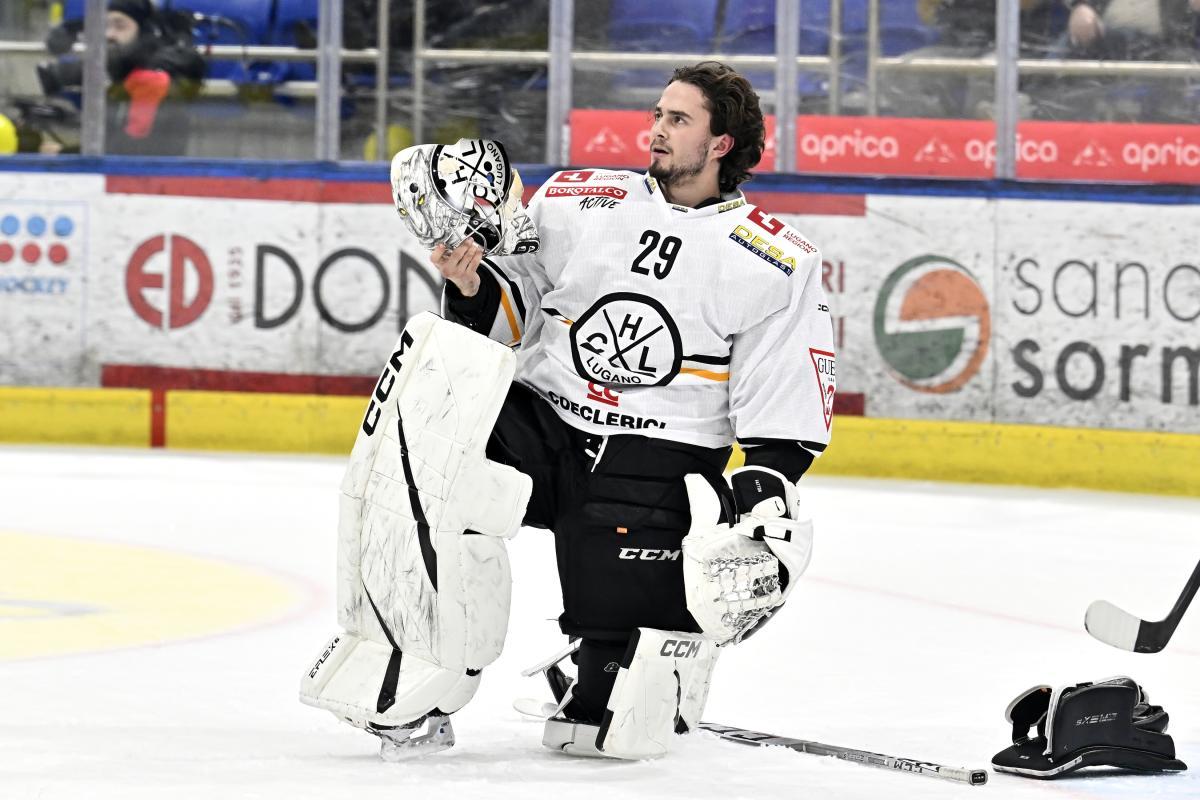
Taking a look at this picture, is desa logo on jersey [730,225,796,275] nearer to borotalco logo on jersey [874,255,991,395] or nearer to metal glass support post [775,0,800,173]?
borotalco logo on jersey [874,255,991,395]

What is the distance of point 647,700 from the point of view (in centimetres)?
277

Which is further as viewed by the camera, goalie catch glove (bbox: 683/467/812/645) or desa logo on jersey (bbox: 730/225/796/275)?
desa logo on jersey (bbox: 730/225/796/275)

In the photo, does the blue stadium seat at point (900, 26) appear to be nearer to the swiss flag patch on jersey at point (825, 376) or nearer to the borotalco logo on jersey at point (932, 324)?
the borotalco logo on jersey at point (932, 324)

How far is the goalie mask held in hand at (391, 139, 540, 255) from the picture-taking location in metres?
2.76

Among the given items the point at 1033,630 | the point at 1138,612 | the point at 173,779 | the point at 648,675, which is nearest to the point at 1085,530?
the point at 1138,612

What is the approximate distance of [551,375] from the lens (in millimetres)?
2973

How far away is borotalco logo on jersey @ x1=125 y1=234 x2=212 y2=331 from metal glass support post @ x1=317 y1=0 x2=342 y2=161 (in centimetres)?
61

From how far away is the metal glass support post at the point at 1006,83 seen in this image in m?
6.96

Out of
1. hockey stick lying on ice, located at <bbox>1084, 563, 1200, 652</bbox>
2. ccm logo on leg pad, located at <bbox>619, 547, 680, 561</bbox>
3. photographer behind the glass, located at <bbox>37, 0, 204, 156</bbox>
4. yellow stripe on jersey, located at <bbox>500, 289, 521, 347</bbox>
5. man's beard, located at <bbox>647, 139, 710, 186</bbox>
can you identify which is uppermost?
photographer behind the glass, located at <bbox>37, 0, 204, 156</bbox>

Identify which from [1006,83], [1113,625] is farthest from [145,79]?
[1113,625]

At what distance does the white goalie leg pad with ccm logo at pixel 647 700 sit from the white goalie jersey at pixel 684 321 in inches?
12.0

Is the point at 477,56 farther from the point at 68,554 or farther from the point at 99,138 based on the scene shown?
the point at 68,554

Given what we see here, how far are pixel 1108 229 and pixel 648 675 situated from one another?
4.46m

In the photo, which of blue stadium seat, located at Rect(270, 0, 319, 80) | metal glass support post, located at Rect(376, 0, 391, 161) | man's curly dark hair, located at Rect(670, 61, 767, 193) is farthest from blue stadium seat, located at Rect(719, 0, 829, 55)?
man's curly dark hair, located at Rect(670, 61, 767, 193)
